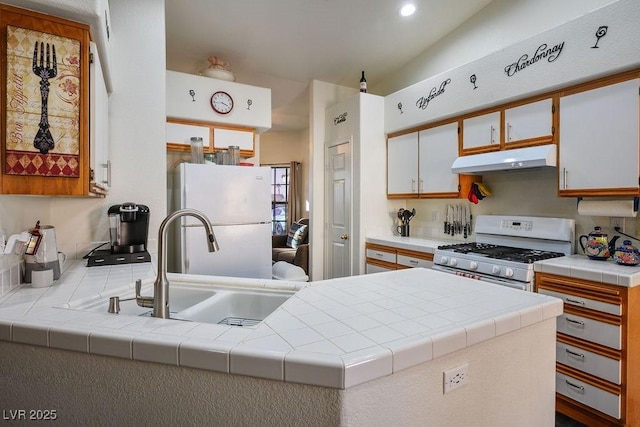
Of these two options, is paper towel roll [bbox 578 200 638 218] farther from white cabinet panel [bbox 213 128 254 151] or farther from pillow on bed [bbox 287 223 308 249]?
pillow on bed [bbox 287 223 308 249]

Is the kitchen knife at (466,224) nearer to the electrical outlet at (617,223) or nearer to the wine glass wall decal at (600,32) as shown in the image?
the electrical outlet at (617,223)

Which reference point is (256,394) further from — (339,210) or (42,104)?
(339,210)

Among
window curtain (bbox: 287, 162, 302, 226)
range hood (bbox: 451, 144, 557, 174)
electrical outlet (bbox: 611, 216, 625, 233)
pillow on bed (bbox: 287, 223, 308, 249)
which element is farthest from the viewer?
window curtain (bbox: 287, 162, 302, 226)

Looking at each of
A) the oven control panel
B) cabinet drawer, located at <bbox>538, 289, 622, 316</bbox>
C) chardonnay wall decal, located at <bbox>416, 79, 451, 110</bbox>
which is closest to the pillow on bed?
chardonnay wall decal, located at <bbox>416, 79, 451, 110</bbox>

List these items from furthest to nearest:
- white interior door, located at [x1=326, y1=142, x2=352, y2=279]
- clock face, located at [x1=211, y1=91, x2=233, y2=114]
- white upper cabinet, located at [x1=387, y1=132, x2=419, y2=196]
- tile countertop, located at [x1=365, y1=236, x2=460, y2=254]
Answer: white interior door, located at [x1=326, y1=142, x2=352, y2=279], white upper cabinet, located at [x1=387, y1=132, x2=419, y2=196], clock face, located at [x1=211, y1=91, x2=233, y2=114], tile countertop, located at [x1=365, y1=236, x2=460, y2=254]

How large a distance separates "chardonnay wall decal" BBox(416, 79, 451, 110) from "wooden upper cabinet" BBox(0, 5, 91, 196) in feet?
8.74

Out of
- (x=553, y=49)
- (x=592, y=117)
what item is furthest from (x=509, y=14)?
(x=592, y=117)

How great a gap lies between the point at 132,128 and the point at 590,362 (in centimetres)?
315

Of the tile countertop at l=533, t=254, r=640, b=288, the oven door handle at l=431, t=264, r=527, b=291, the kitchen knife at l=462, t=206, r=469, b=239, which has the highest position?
the kitchen knife at l=462, t=206, r=469, b=239

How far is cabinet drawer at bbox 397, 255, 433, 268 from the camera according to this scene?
9.85ft

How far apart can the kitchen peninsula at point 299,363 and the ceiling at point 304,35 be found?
2.81 m

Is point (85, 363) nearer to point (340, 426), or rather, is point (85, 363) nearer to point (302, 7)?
point (340, 426)

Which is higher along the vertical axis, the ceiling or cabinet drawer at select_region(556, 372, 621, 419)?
the ceiling

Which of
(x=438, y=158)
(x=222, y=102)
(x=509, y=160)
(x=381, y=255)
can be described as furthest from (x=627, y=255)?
(x=222, y=102)
